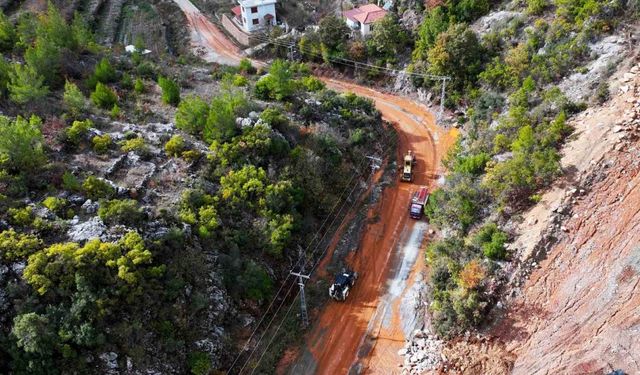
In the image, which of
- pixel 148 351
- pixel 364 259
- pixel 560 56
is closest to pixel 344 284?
pixel 364 259

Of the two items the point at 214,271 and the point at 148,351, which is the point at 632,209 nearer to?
the point at 214,271

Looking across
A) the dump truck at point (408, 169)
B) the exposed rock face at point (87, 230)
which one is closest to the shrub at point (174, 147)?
the exposed rock face at point (87, 230)

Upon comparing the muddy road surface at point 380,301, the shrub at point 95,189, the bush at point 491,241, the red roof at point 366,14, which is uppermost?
the red roof at point 366,14

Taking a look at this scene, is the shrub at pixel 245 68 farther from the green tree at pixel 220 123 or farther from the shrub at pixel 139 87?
the green tree at pixel 220 123

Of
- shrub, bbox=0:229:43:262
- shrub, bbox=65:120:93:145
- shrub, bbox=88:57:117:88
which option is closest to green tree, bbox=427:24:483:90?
shrub, bbox=88:57:117:88

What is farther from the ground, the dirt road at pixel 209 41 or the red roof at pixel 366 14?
the red roof at pixel 366 14
